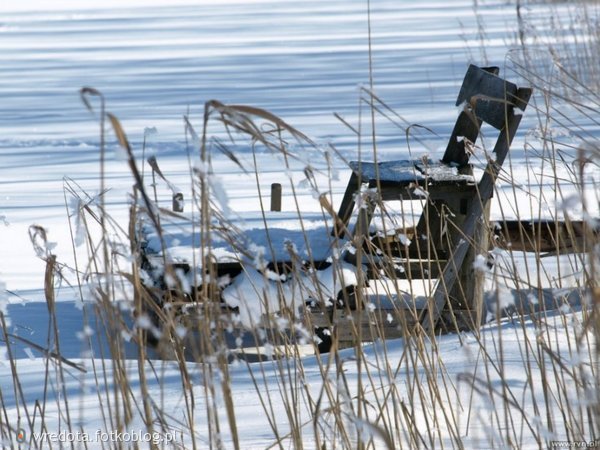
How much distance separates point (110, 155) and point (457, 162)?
3894mm

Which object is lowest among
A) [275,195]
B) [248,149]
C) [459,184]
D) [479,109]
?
[459,184]

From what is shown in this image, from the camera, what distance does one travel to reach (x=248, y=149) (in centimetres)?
680

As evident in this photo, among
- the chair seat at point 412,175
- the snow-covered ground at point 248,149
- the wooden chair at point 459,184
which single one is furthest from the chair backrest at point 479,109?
the snow-covered ground at point 248,149

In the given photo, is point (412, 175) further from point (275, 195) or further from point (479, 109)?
point (275, 195)

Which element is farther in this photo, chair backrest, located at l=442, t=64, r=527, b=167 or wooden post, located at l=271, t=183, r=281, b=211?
wooden post, located at l=271, t=183, r=281, b=211

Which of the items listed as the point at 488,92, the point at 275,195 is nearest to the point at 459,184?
the point at 488,92

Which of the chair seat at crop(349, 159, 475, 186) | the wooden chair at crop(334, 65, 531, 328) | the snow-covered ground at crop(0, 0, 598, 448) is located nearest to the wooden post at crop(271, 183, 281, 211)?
the snow-covered ground at crop(0, 0, 598, 448)

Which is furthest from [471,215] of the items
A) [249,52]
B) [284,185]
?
[249,52]

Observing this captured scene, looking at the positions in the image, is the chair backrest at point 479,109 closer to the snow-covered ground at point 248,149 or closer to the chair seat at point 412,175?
the chair seat at point 412,175

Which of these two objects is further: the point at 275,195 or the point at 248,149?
the point at 248,149

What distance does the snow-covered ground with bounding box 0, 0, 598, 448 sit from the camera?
1831mm

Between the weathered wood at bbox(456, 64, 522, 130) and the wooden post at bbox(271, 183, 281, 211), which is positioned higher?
the weathered wood at bbox(456, 64, 522, 130)

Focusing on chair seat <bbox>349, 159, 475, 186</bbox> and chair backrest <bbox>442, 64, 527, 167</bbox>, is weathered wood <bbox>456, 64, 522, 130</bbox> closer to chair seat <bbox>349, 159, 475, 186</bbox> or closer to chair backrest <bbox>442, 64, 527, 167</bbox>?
chair backrest <bbox>442, 64, 527, 167</bbox>

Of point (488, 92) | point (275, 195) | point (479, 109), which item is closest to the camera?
point (488, 92)
